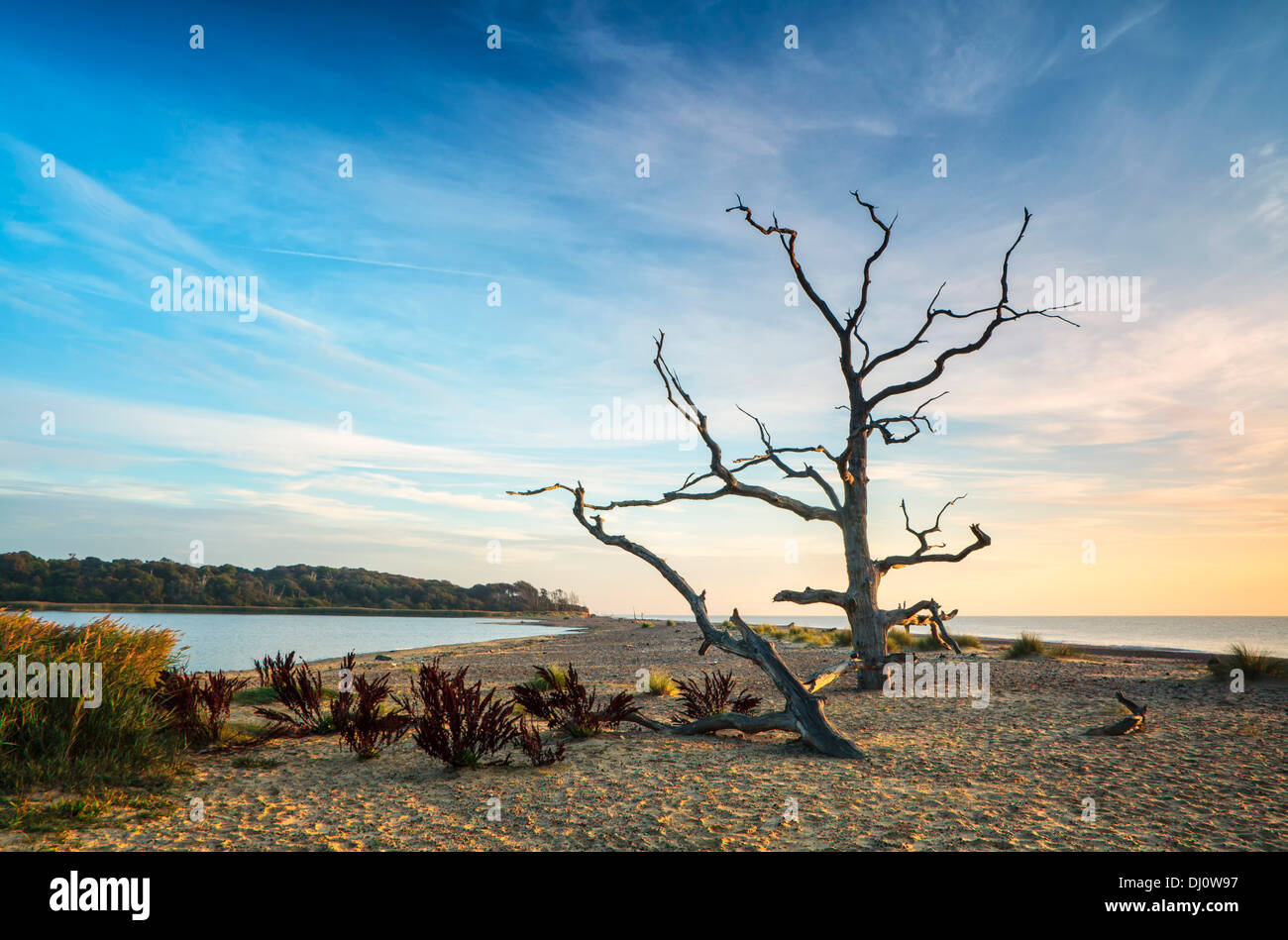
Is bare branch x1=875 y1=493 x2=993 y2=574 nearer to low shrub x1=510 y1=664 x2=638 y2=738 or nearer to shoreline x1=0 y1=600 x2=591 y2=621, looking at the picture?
low shrub x1=510 y1=664 x2=638 y2=738

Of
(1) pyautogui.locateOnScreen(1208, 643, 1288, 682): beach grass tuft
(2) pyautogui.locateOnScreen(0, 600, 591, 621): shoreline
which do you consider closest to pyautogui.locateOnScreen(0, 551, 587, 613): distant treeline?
(2) pyautogui.locateOnScreen(0, 600, 591, 621): shoreline

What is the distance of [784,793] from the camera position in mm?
6184

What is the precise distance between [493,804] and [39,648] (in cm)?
A: 421

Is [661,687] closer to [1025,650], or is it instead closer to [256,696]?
[256,696]

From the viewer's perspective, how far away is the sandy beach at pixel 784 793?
498cm

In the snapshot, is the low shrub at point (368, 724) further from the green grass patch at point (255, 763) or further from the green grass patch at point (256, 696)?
the green grass patch at point (256, 696)

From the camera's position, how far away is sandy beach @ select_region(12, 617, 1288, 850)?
16.3ft

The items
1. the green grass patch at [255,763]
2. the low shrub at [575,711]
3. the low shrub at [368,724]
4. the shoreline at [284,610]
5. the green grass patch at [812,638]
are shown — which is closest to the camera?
the green grass patch at [255,763]

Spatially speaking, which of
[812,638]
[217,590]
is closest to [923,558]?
[812,638]

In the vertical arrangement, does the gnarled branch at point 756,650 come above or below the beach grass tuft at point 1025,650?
above

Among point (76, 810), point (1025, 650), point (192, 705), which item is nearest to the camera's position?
point (76, 810)

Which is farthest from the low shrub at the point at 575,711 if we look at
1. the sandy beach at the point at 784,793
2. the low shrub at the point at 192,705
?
the low shrub at the point at 192,705
